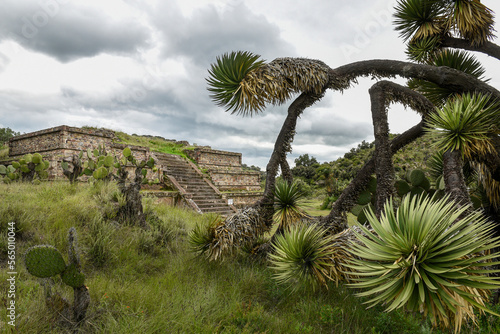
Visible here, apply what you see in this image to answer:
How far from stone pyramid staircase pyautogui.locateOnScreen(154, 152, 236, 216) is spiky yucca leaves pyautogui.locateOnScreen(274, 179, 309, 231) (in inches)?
309

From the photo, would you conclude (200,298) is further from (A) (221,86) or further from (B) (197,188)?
(B) (197,188)

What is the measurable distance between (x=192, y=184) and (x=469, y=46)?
12.3 metres

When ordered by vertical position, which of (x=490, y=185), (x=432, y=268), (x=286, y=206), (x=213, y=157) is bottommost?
(x=432, y=268)

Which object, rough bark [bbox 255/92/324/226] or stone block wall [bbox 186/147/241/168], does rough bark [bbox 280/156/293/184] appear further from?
stone block wall [bbox 186/147/241/168]

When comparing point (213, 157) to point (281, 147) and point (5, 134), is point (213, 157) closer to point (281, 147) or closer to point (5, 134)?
point (281, 147)

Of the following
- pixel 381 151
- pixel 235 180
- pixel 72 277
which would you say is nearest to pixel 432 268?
pixel 381 151

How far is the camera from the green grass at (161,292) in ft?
8.73

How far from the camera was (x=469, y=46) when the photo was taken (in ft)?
20.2

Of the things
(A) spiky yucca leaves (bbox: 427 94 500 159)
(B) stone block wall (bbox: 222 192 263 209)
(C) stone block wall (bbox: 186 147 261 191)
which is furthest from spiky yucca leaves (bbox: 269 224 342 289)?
(C) stone block wall (bbox: 186 147 261 191)

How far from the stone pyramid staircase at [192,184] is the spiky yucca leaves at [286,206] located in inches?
309

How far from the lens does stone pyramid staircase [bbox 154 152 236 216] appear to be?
12.8 m

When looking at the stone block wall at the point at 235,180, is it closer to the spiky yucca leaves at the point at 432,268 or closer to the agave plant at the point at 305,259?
the agave plant at the point at 305,259

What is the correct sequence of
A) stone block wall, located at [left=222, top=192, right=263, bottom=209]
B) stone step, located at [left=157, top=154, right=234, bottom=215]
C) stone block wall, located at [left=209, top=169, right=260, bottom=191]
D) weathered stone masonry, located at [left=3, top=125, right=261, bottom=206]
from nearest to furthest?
weathered stone masonry, located at [left=3, top=125, right=261, bottom=206], stone step, located at [left=157, top=154, right=234, bottom=215], stone block wall, located at [left=222, top=192, right=263, bottom=209], stone block wall, located at [left=209, top=169, right=260, bottom=191]

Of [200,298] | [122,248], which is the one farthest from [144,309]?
[122,248]
